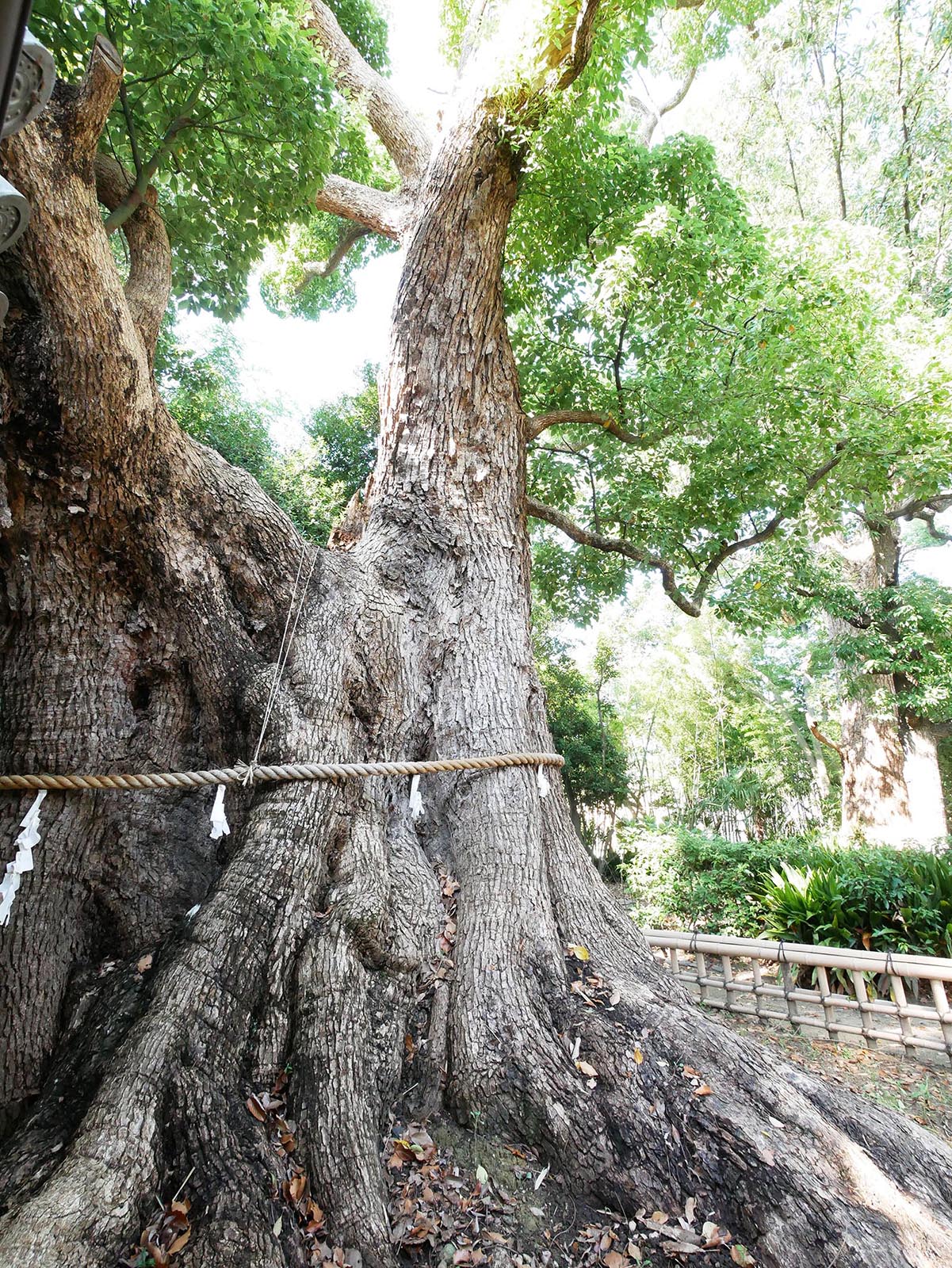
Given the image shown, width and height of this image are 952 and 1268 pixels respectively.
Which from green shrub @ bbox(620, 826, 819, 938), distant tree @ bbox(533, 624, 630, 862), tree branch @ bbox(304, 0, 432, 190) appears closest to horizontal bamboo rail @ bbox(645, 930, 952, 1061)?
green shrub @ bbox(620, 826, 819, 938)

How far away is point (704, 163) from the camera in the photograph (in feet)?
15.6

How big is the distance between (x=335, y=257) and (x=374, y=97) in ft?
7.35

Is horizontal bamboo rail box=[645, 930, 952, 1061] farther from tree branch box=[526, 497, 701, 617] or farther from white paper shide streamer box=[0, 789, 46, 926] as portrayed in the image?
white paper shide streamer box=[0, 789, 46, 926]

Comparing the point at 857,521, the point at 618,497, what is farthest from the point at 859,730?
the point at 618,497

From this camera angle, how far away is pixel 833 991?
469 centimetres

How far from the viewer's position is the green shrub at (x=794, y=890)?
194 inches

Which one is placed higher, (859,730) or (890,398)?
(890,398)

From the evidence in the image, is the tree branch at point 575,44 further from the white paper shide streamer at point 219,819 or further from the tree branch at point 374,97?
the white paper shide streamer at point 219,819

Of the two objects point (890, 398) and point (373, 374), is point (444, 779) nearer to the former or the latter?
point (890, 398)

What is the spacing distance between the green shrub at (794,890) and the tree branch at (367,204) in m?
5.73

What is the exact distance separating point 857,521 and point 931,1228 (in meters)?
9.87

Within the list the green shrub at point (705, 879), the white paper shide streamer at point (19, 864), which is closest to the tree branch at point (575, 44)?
the white paper shide streamer at point (19, 864)

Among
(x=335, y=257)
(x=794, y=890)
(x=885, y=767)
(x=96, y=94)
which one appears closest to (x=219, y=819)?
(x=96, y=94)

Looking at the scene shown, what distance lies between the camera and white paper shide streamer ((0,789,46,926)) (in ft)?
6.57
